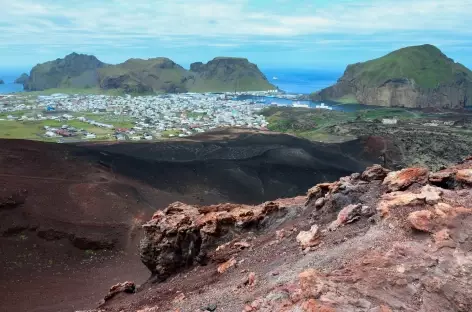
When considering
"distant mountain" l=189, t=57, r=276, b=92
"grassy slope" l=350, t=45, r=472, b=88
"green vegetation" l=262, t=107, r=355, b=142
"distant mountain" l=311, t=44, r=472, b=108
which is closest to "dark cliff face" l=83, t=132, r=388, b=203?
"green vegetation" l=262, t=107, r=355, b=142

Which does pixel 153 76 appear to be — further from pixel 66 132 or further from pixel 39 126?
pixel 66 132

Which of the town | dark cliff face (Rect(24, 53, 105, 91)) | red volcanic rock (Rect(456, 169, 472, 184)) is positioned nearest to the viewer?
red volcanic rock (Rect(456, 169, 472, 184))

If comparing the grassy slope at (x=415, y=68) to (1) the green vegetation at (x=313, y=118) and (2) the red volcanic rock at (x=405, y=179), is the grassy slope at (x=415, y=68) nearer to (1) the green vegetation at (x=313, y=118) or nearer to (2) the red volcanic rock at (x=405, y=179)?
(1) the green vegetation at (x=313, y=118)

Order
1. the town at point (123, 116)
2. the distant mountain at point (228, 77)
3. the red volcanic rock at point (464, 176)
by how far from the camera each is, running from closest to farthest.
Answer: the red volcanic rock at point (464, 176) < the town at point (123, 116) < the distant mountain at point (228, 77)

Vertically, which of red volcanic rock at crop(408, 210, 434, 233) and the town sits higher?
red volcanic rock at crop(408, 210, 434, 233)

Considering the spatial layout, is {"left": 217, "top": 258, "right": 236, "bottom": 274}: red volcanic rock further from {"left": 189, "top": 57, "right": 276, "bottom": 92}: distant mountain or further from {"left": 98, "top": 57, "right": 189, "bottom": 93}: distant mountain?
{"left": 189, "top": 57, "right": 276, "bottom": 92}: distant mountain

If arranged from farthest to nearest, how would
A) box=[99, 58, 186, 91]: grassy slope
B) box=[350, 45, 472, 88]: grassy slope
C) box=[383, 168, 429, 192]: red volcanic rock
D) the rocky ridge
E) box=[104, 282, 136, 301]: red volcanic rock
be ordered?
box=[99, 58, 186, 91]: grassy slope
box=[350, 45, 472, 88]: grassy slope
box=[104, 282, 136, 301]: red volcanic rock
box=[383, 168, 429, 192]: red volcanic rock
the rocky ridge

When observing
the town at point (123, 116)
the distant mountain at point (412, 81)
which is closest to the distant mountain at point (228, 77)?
the town at point (123, 116)

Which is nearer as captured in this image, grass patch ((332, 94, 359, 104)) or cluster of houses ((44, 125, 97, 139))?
cluster of houses ((44, 125, 97, 139))
